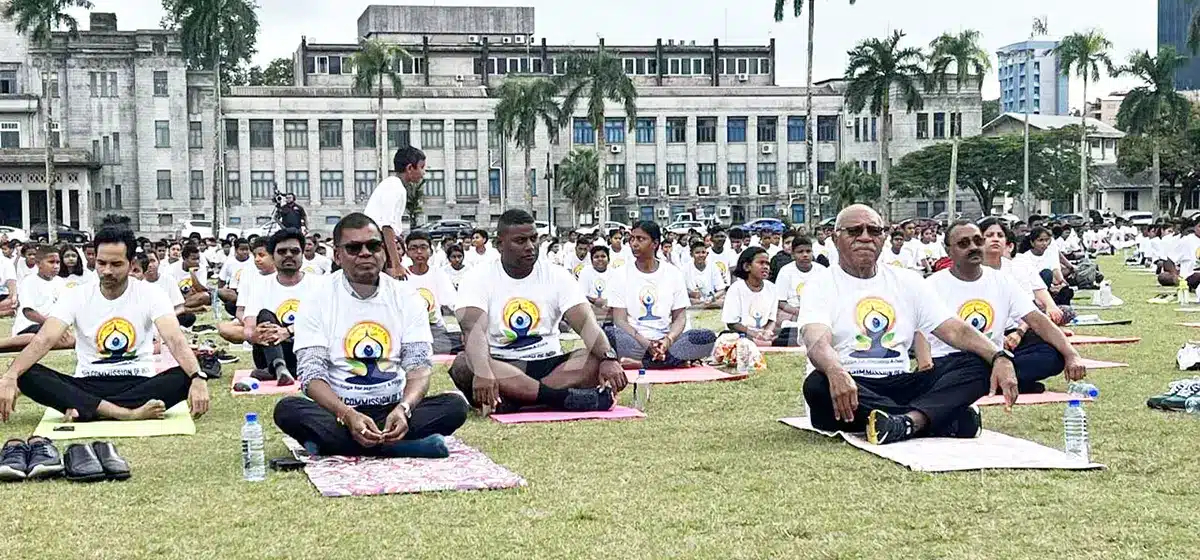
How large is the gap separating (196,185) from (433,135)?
40.6ft

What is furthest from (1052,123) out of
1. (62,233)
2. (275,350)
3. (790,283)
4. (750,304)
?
(275,350)

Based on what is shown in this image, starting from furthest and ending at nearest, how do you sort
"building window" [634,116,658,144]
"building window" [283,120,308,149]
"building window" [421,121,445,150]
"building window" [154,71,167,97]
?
1. "building window" [634,116,658,144]
2. "building window" [421,121,445,150]
3. "building window" [283,120,308,149]
4. "building window" [154,71,167,97]

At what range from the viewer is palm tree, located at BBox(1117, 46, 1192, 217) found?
68312mm

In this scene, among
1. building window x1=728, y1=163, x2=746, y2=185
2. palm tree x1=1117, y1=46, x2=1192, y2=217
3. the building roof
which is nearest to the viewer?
palm tree x1=1117, y1=46, x2=1192, y2=217

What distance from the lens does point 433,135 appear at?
3118 inches

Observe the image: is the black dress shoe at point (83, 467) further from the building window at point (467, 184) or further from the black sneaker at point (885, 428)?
the building window at point (467, 184)

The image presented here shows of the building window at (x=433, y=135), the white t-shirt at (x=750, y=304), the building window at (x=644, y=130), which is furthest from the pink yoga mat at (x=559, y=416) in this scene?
the building window at (x=644, y=130)

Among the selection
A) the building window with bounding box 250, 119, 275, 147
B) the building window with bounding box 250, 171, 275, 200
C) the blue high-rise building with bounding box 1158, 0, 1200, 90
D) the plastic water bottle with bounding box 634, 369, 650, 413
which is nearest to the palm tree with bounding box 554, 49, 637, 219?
the building window with bounding box 250, 119, 275, 147

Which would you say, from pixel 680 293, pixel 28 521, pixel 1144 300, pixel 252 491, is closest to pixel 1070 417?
pixel 252 491

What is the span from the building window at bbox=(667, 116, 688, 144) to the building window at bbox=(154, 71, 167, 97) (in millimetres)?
26290

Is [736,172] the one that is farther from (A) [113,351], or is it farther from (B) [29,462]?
(B) [29,462]

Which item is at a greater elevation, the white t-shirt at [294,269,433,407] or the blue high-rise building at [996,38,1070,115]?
the blue high-rise building at [996,38,1070,115]

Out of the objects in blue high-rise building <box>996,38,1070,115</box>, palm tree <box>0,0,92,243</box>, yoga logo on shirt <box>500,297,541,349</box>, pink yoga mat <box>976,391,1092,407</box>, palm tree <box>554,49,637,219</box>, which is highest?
blue high-rise building <box>996,38,1070,115</box>

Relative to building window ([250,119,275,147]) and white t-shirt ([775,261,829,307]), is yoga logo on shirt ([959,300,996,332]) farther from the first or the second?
building window ([250,119,275,147])
